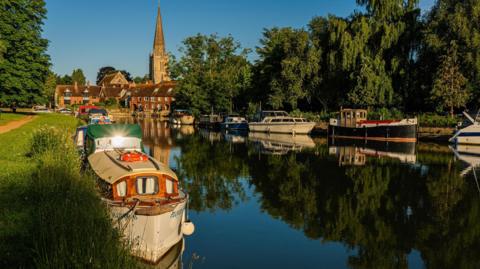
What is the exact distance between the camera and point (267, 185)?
23891 millimetres

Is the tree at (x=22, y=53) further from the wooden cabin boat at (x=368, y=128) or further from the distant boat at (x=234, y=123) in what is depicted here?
the wooden cabin boat at (x=368, y=128)

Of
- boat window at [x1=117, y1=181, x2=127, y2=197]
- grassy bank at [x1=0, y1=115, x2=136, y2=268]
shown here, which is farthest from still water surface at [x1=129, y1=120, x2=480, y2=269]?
boat window at [x1=117, y1=181, x2=127, y2=197]

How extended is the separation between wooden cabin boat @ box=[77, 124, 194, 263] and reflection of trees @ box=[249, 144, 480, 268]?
5.26 meters

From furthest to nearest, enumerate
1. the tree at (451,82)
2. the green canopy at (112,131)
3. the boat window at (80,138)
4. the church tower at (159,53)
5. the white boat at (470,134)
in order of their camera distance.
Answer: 1. the church tower at (159,53)
2. the tree at (451,82)
3. the white boat at (470,134)
4. the boat window at (80,138)
5. the green canopy at (112,131)

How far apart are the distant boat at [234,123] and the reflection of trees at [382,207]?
1378 inches

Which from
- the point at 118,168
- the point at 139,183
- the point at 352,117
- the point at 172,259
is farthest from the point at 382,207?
the point at 352,117

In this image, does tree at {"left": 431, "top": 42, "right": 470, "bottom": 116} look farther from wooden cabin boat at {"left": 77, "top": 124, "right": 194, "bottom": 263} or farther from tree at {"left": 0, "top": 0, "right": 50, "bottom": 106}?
tree at {"left": 0, "top": 0, "right": 50, "bottom": 106}

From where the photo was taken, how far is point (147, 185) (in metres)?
13.4

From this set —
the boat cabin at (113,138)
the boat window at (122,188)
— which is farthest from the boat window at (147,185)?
the boat cabin at (113,138)

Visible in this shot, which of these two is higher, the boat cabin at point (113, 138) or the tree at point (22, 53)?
the tree at point (22, 53)

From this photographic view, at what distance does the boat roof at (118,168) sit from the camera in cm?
1333

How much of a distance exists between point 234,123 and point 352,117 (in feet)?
69.4

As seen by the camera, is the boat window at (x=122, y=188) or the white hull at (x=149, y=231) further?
the boat window at (x=122, y=188)

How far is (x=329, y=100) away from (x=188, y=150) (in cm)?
2698
